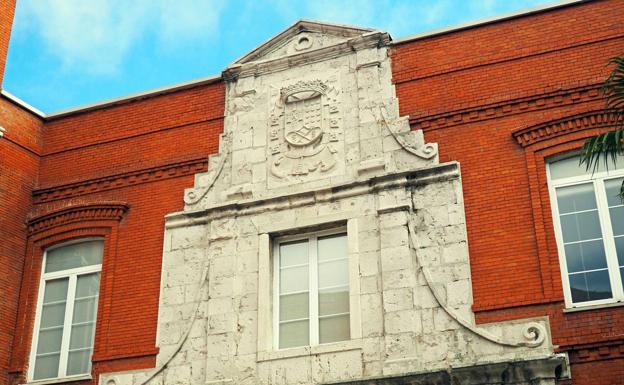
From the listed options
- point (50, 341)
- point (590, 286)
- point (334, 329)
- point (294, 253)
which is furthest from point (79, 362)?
point (590, 286)

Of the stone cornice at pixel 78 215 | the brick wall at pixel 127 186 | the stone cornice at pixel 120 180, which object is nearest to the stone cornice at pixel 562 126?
the brick wall at pixel 127 186

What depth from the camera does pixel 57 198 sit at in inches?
630

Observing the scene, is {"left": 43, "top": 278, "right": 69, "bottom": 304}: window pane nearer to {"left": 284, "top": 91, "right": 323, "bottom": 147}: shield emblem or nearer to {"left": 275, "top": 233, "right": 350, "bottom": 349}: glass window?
{"left": 275, "top": 233, "right": 350, "bottom": 349}: glass window

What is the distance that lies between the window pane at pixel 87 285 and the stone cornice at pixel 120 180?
1503 mm

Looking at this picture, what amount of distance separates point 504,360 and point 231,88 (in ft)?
21.8

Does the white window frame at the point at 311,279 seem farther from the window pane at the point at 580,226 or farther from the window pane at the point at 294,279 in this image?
the window pane at the point at 580,226

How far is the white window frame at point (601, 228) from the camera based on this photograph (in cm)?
1220

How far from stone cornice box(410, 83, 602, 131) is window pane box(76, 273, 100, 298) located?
18.7ft

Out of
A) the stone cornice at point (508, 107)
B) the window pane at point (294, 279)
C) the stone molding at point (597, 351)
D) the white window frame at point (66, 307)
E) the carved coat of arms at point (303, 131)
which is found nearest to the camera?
the stone molding at point (597, 351)

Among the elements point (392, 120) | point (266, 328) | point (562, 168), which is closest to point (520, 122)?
point (562, 168)

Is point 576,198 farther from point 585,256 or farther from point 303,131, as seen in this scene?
point 303,131

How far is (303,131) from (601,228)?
471 cm

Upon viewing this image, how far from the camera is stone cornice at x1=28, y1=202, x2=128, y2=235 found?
A: 15.3m

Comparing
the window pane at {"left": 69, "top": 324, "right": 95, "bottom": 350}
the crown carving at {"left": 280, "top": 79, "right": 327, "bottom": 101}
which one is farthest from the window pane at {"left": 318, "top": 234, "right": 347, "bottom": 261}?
the window pane at {"left": 69, "top": 324, "right": 95, "bottom": 350}
